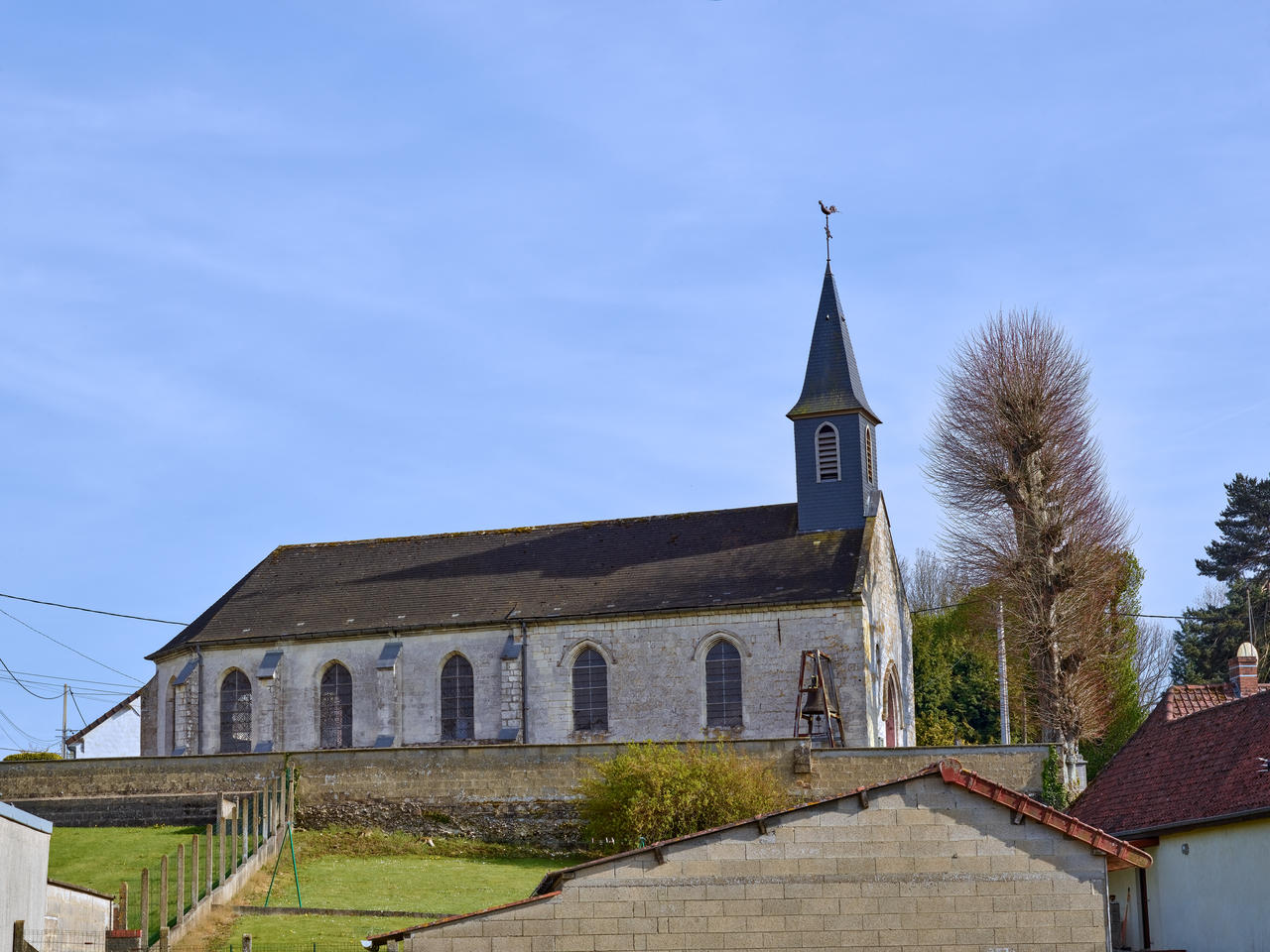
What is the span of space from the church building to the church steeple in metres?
0.05

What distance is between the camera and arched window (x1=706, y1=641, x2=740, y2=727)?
120 feet

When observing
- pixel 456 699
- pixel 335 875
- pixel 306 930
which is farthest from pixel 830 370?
pixel 306 930

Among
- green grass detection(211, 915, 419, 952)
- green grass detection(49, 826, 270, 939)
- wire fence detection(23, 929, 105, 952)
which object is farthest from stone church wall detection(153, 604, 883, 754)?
wire fence detection(23, 929, 105, 952)

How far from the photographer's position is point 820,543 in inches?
1511

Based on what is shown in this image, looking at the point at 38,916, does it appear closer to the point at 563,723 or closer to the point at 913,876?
the point at 913,876

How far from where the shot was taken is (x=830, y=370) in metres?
40.6

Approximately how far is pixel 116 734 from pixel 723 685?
28696 millimetres

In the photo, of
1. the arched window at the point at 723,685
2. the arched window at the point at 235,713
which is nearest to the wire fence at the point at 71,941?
the arched window at the point at 723,685

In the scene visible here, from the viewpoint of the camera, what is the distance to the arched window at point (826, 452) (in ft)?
129

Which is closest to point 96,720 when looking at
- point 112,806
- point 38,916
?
point 112,806

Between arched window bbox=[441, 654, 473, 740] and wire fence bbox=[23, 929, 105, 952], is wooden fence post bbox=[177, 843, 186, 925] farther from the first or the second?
arched window bbox=[441, 654, 473, 740]

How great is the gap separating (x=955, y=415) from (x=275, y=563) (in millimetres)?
19434

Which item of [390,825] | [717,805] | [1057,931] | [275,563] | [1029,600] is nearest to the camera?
[1057,931]

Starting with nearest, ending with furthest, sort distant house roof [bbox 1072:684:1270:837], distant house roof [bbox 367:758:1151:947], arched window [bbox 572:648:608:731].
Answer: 1. distant house roof [bbox 367:758:1151:947]
2. distant house roof [bbox 1072:684:1270:837]
3. arched window [bbox 572:648:608:731]
